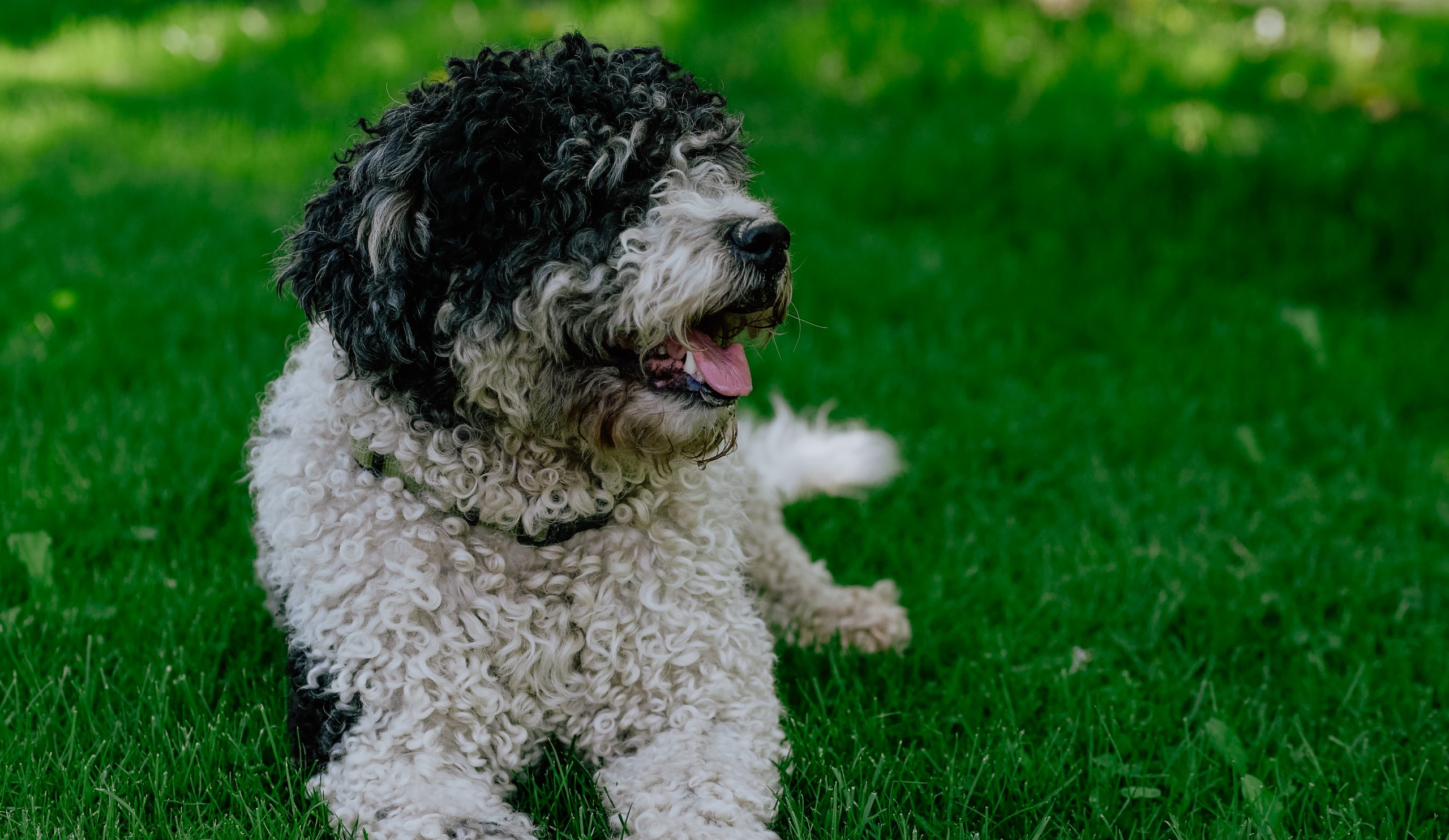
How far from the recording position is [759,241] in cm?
241

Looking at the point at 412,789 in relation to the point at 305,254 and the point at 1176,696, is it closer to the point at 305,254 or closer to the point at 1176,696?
the point at 305,254

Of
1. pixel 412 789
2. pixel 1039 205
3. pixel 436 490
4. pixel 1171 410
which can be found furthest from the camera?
pixel 1039 205

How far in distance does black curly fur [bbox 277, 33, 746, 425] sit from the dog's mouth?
232 millimetres

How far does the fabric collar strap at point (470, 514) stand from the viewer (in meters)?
2.58

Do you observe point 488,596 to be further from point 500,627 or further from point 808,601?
point 808,601

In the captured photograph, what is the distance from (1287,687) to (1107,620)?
492mm

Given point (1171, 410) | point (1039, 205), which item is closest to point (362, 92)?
point (1039, 205)

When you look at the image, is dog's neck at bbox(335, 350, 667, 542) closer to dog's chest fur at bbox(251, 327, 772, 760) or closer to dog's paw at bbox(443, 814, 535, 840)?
dog's chest fur at bbox(251, 327, 772, 760)

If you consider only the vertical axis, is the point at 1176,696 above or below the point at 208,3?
below

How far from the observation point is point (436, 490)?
2.57 m

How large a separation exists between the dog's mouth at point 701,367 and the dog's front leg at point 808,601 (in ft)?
3.10

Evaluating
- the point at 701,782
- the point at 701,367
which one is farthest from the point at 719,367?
the point at 701,782

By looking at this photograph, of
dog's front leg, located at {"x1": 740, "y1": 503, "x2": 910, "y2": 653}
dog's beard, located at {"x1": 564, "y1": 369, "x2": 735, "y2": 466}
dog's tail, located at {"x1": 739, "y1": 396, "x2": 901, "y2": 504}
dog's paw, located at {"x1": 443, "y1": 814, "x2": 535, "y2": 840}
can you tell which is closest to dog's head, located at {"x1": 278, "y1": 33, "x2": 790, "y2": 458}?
dog's beard, located at {"x1": 564, "y1": 369, "x2": 735, "y2": 466}

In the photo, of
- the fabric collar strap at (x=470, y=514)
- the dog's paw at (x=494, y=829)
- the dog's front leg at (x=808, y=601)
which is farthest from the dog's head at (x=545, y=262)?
the dog's front leg at (x=808, y=601)
